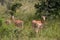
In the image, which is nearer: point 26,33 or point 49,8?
point 26,33

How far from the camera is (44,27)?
6.80 meters

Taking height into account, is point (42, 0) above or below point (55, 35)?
above

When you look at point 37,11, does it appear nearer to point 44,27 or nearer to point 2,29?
point 44,27

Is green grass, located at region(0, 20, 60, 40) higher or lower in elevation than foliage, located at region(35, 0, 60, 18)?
lower

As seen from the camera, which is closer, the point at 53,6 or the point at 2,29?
the point at 2,29

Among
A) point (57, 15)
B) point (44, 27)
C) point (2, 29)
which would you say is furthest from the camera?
point (57, 15)

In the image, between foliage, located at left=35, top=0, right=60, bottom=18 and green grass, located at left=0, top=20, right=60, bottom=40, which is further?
foliage, located at left=35, top=0, right=60, bottom=18

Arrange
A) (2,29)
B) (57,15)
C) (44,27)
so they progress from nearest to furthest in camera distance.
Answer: (2,29) → (44,27) → (57,15)

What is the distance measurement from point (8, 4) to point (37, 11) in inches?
38.0

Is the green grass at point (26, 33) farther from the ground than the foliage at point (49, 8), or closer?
closer

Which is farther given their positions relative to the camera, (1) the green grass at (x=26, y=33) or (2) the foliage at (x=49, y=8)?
(2) the foliage at (x=49, y=8)

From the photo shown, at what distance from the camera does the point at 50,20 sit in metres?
7.17

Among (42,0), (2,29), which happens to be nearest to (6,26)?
(2,29)

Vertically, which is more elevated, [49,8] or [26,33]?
[49,8]
